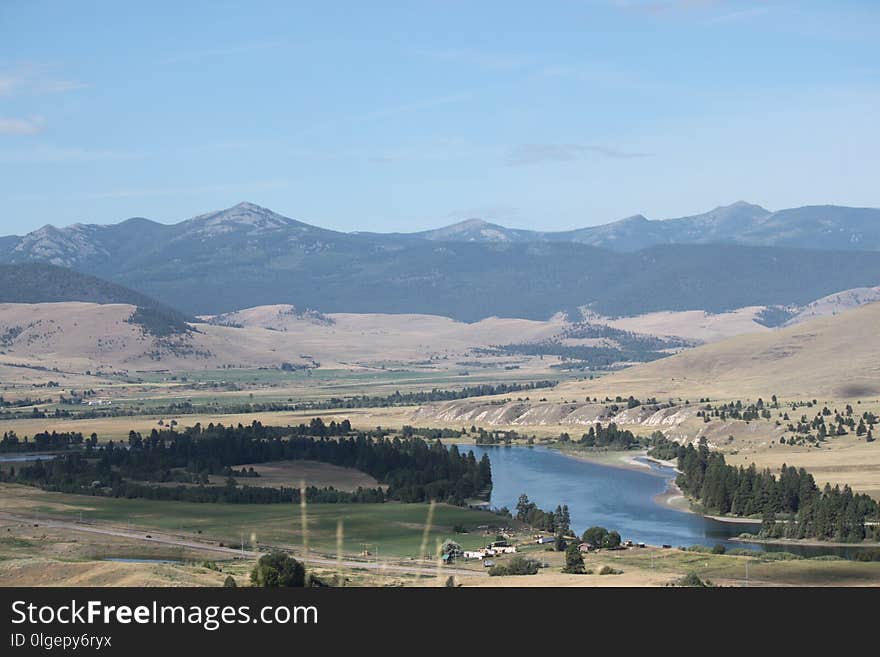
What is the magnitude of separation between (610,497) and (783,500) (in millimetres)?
18671

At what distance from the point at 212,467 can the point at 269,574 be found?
92722mm

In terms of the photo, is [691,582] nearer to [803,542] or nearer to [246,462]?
[803,542]

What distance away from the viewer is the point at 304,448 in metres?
184

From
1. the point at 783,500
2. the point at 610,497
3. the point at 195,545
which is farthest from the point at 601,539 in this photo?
the point at 610,497

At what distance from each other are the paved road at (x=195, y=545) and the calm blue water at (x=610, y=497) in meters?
24.0

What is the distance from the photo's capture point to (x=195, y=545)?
11444cm

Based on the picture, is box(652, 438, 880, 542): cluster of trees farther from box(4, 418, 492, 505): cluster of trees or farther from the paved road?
the paved road

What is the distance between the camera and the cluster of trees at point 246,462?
148500 mm

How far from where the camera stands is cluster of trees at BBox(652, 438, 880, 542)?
122000mm

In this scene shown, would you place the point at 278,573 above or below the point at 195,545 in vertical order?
above

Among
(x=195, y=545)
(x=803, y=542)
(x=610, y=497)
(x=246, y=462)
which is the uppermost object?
(x=246, y=462)

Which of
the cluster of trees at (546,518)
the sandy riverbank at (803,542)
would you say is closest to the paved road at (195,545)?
the cluster of trees at (546,518)

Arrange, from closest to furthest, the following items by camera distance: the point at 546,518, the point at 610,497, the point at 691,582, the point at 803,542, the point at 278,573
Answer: the point at 278,573 → the point at 691,582 → the point at 803,542 → the point at 546,518 → the point at 610,497
